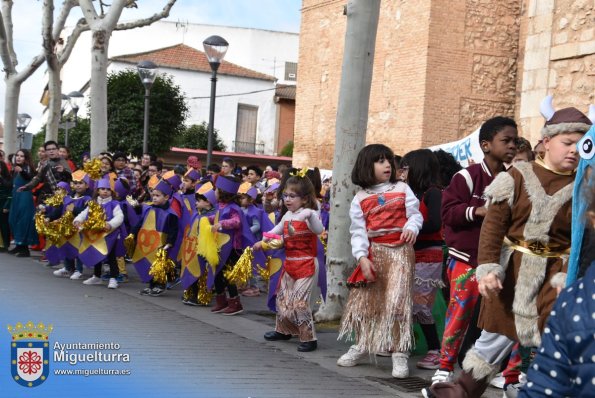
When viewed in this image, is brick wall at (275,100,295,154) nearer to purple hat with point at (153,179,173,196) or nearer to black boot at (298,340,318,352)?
purple hat with point at (153,179,173,196)

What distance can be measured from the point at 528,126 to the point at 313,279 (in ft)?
30.1

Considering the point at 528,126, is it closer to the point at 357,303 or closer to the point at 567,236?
the point at 357,303

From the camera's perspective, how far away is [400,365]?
24.4 ft

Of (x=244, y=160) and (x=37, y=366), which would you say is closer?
(x=37, y=366)

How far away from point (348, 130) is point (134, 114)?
138 ft

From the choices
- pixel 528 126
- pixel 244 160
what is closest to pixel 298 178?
pixel 528 126

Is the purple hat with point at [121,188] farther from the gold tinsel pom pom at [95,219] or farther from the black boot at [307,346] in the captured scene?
the black boot at [307,346]

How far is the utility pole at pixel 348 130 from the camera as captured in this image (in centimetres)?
991

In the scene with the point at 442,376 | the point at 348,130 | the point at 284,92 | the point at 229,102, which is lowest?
the point at 442,376

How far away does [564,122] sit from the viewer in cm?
514

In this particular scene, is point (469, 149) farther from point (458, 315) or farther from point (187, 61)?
point (187, 61)

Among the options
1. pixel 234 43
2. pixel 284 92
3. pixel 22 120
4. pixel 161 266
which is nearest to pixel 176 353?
pixel 161 266

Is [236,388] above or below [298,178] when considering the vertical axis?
below

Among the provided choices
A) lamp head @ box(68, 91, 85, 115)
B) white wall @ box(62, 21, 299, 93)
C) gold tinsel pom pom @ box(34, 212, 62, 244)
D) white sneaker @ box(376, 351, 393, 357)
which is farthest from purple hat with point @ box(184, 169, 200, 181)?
white wall @ box(62, 21, 299, 93)
